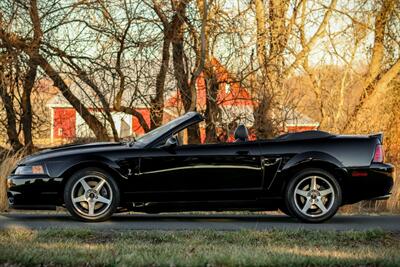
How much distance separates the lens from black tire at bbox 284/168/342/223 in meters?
9.03

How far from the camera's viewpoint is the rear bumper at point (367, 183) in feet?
29.8

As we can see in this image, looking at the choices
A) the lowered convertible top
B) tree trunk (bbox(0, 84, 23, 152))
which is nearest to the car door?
the lowered convertible top

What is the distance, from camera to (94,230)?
7801 millimetres

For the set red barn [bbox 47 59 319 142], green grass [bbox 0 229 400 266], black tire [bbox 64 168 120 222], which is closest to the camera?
green grass [bbox 0 229 400 266]

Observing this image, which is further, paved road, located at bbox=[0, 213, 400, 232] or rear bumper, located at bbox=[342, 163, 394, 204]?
rear bumper, located at bbox=[342, 163, 394, 204]

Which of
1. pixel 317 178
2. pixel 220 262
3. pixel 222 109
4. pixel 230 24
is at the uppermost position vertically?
pixel 230 24

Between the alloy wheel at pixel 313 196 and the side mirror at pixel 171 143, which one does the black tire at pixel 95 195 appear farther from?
the alloy wheel at pixel 313 196

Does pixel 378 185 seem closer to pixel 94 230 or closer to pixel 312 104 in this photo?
pixel 94 230

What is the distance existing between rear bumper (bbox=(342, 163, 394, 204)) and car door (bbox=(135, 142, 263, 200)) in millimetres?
1142

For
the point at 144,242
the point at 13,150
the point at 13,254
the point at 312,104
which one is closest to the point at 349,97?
the point at 312,104

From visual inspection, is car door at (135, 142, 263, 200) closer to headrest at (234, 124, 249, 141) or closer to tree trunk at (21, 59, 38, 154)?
headrest at (234, 124, 249, 141)

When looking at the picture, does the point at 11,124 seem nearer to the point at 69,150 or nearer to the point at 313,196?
the point at 69,150

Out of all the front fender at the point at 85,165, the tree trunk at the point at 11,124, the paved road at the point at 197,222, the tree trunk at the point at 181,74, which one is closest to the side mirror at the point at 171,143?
the front fender at the point at 85,165

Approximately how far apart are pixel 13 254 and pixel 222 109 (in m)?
11.6
